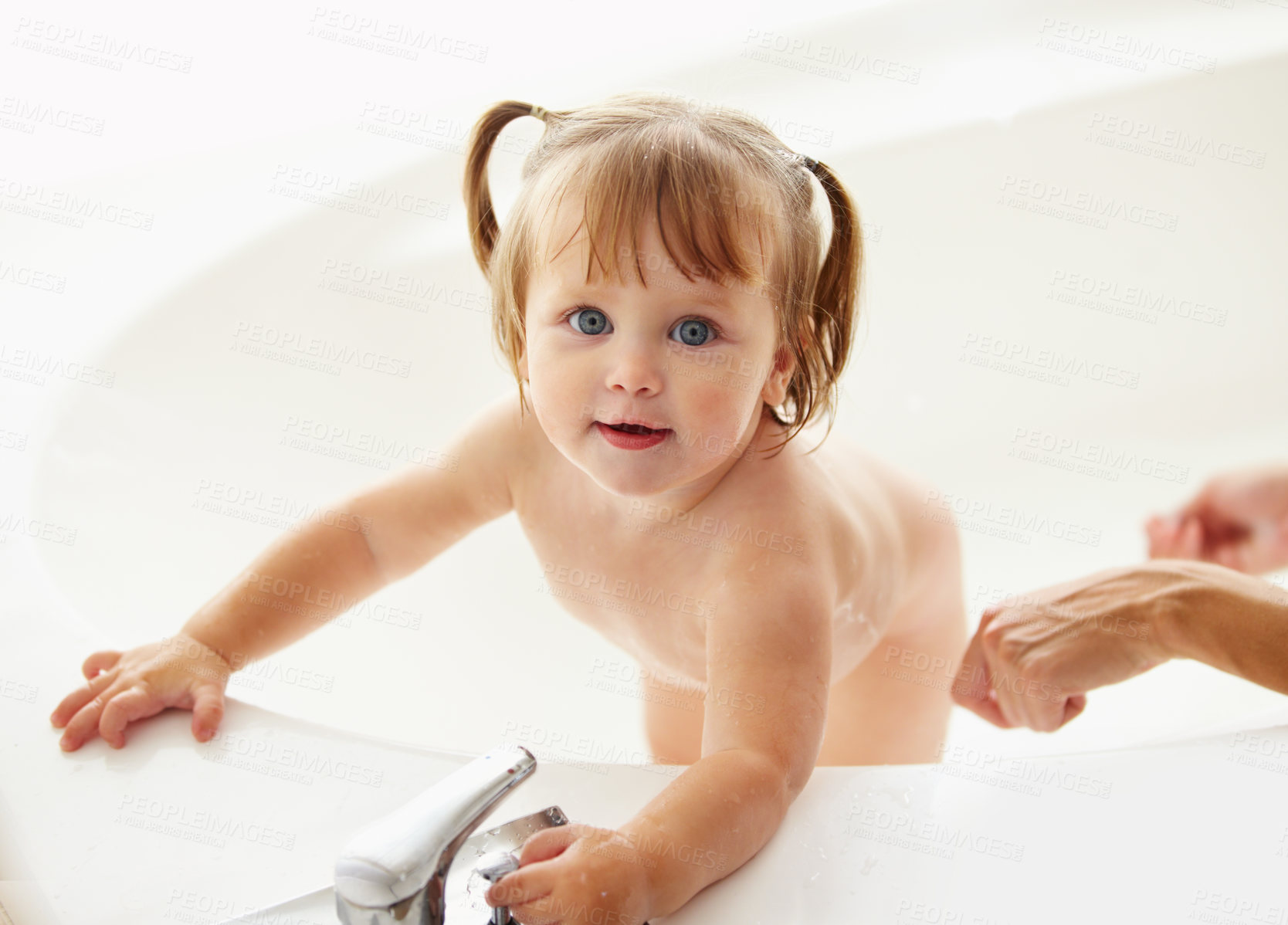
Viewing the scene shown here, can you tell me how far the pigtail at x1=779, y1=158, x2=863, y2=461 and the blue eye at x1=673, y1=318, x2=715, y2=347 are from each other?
130mm

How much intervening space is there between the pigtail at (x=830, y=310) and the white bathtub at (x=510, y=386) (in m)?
0.31

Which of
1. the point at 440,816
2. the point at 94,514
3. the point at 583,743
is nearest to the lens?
the point at 440,816

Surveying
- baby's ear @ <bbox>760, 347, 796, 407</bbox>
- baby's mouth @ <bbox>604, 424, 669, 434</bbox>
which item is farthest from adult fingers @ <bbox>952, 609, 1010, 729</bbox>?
baby's mouth @ <bbox>604, 424, 669, 434</bbox>

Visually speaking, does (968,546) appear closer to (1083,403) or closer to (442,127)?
(1083,403)

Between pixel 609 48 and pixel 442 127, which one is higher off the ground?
pixel 609 48

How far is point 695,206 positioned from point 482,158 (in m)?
0.24

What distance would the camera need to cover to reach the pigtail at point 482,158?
2.78 feet

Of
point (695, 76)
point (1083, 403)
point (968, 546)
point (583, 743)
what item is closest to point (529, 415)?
point (583, 743)

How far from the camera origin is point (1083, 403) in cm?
161

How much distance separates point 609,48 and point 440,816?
3.56ft

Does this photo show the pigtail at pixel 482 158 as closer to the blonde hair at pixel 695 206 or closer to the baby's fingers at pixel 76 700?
the blonde hair at pixel 695 206

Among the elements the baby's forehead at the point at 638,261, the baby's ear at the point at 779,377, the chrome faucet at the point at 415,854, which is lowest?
the chrome faucet at the point at 415,854

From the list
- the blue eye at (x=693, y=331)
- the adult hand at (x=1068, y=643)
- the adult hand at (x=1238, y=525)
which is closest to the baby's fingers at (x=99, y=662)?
the blue eye at (x=693, y=331)

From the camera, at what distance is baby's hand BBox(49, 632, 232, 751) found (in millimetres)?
639
